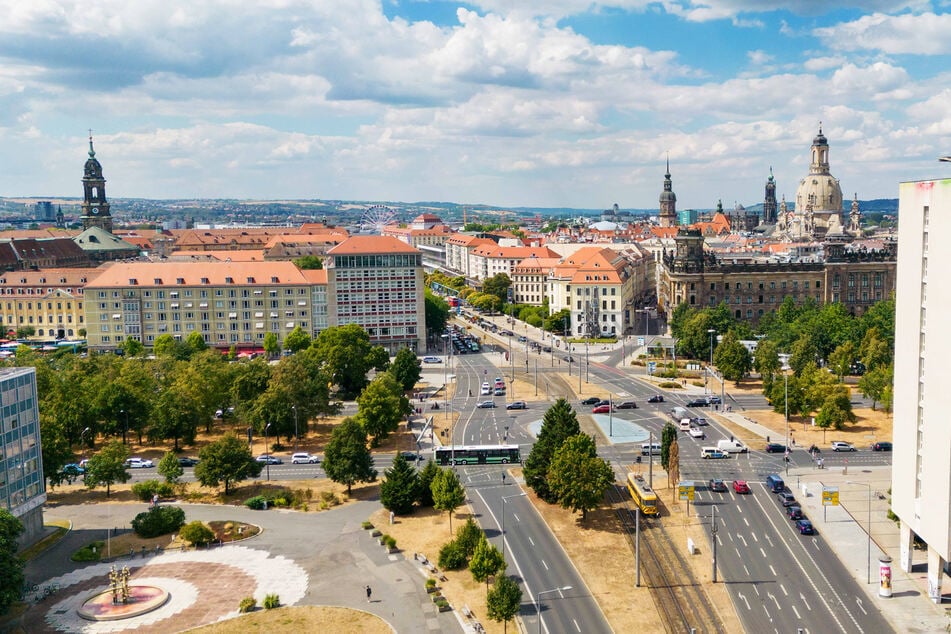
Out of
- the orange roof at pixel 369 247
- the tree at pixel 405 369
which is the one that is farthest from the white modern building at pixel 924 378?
the orange roof at pixel 369 247

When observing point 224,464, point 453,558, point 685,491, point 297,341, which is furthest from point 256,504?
point 297,341

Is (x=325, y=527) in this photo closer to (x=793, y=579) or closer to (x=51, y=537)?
(x=51, y=537)

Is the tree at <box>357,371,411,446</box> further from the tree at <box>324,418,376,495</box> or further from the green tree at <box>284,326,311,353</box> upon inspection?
the green tree at <box>284,326,311,353</box>

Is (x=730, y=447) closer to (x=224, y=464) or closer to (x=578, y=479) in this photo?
(x=578, y=479)

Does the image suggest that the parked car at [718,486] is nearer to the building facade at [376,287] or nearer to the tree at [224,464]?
the tree at [224,464]

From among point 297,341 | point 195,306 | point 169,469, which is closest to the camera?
point 169,469

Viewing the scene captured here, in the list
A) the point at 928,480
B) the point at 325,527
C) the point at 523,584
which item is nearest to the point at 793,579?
the point at 928,480

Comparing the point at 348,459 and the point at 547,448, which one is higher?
the point at 547,448
